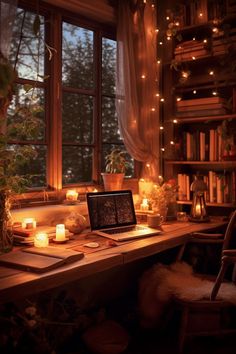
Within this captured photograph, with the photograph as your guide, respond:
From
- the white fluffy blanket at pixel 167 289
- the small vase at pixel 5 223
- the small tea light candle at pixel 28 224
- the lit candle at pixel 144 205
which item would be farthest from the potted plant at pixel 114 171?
the small vase at pixel 5 223

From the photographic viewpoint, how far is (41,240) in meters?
2.19

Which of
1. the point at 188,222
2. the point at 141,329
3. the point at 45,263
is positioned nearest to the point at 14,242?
the point at 45,263

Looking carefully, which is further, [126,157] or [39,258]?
[126,157]

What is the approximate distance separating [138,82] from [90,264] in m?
1.90

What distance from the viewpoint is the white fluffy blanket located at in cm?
234

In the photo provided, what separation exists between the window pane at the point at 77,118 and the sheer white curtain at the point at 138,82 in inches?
9.7

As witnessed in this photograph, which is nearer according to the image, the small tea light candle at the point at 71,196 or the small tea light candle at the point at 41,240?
the small tea light candle at the point at 41,240

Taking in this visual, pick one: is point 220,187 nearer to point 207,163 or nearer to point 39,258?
point 207,163

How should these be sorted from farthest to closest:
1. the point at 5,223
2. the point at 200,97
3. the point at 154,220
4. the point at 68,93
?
the point at 200,97 → the point at 68,93 → the point at 154,220 → the point at 5,223

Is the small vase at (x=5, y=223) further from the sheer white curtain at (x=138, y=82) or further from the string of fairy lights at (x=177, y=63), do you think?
the string of fairy lights at (x=177, y=63)

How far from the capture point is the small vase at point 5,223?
6.81 feet

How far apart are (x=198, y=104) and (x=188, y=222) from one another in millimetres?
981

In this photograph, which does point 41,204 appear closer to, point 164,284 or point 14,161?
point 14,161

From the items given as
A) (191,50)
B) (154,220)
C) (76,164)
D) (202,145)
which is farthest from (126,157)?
(191,50)
